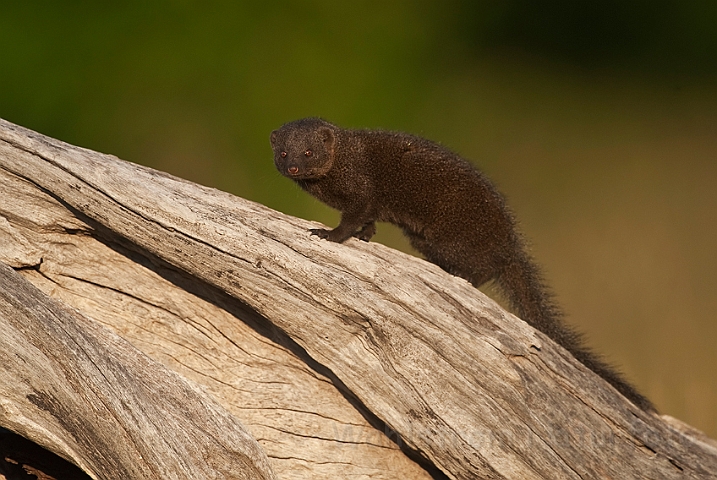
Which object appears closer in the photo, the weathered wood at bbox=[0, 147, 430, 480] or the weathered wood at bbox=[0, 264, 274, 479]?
the weathered wood at bbox=[0, 264, 274, 479]

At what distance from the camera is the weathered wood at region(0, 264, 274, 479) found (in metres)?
3.54

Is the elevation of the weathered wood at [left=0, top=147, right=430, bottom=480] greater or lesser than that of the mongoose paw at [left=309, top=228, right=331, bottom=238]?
lesser

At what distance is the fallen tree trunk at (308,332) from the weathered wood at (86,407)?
492 millimetres

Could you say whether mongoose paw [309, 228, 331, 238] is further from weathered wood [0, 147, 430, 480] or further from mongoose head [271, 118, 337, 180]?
mongoose head [271, 118, 337, 180]

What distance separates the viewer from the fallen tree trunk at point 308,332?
3.92 metres

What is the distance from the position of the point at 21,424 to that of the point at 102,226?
40.2 inches

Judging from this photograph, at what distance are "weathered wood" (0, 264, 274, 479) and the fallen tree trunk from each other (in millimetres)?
492

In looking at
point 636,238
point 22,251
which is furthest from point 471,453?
point 636,238

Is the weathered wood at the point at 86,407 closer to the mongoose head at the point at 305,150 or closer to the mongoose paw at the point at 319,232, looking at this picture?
the mongoose paw at the point at 319,232

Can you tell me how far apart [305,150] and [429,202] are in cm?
85

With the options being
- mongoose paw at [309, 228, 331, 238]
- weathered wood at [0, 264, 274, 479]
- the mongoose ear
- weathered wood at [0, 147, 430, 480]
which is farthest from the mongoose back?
weathered wood at [0, 264, 274, 479]

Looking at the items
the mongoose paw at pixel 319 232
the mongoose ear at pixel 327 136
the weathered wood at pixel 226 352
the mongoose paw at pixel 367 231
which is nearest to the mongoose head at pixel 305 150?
the mongoose ear at pixel 327 136

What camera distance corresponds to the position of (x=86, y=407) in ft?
11.6

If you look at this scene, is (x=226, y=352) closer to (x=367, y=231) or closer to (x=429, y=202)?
(x=367, y=231)
